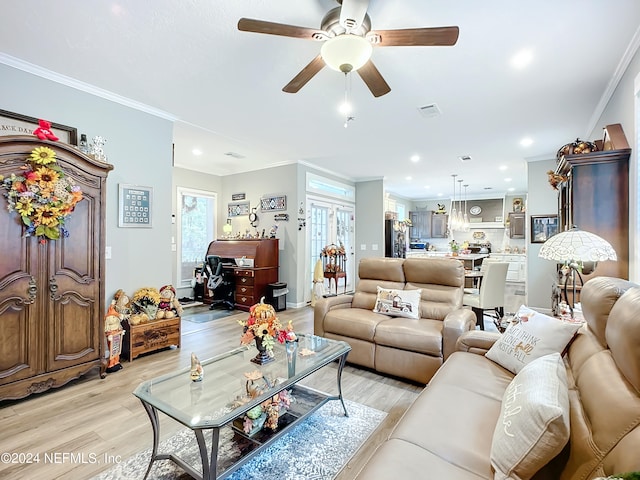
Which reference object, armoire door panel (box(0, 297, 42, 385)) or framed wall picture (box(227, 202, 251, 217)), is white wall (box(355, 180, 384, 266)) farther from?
armoire door panel (box(0, 297, 42, 385))

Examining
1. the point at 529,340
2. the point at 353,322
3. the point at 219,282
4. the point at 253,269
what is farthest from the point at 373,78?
the point at 219,282

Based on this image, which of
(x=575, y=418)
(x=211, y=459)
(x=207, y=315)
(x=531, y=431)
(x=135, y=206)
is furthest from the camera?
(x=207, y=315)

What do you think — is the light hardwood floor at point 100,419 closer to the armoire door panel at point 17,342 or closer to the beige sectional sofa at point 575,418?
the armoire door panel at point 17,342

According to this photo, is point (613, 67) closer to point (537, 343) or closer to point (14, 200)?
point (537, 343)

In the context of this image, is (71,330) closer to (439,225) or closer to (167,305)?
(167,305)

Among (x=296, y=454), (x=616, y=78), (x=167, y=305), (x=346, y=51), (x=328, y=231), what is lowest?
(x=296, y=454)

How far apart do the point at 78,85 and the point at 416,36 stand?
10.5ft

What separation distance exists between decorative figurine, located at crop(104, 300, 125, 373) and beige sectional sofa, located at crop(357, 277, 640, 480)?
2911 mm

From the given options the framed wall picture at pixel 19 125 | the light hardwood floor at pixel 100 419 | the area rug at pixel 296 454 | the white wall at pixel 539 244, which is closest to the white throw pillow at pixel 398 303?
the light hardwood floor at pixel 100 419

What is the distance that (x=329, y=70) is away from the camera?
9.16ft

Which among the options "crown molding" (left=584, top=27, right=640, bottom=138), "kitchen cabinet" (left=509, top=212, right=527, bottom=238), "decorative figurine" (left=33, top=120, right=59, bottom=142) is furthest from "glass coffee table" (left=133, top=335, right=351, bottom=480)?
"kitchen cabinet" (left=509, top=212, right=527, bottom=238)

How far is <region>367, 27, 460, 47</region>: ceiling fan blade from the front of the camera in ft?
5.77

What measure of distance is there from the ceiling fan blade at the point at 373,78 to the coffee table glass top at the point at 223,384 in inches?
80.1

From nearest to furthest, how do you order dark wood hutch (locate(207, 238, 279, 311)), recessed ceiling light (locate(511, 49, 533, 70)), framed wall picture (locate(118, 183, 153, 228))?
recessed ceiling light (locate(511, 49, 533, 70)) < framed wall picture (locate(118, 183, 153, 228)) < dark wood hutch (locate(207, 238, 279, 311))
